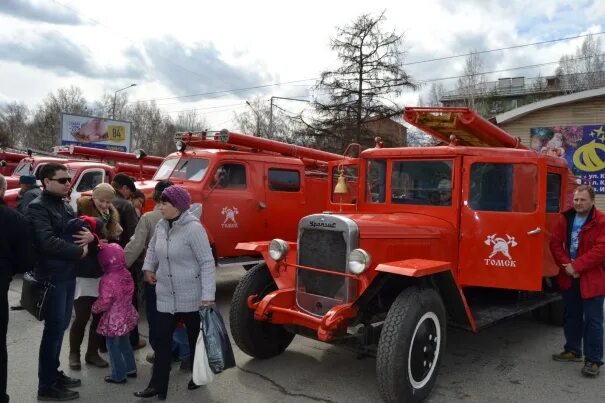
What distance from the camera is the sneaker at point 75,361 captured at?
4.81 metres

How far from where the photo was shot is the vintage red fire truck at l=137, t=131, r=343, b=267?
7875 millimetres

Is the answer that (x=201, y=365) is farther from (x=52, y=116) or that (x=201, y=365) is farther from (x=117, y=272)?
(x=52, y=116)

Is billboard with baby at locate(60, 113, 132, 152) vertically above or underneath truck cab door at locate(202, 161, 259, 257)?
above

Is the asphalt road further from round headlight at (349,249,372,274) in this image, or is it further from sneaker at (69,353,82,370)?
round headlight at (349,249,372,274)

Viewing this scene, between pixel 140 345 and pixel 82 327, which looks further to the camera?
pixel 140 345

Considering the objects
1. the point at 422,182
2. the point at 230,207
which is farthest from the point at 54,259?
the point at 230,207

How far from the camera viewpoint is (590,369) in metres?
4.91

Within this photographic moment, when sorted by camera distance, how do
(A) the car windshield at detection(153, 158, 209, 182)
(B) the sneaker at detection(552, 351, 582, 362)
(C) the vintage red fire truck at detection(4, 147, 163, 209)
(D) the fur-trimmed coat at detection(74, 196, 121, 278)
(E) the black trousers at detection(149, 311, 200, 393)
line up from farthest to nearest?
1. (C) the vintage red fire truck at detection(4, 147, 163, 209)
2. (A) the car windshield at detection(153, 158, 209, 182)
3. (B) the sneaker at detection(552, 351, 582, 362)
4. (D) the fur-trimmed coat at detection(74, 196, 121, 278)
5. (E) the black trousers at detection(149, 311, 200, 393)

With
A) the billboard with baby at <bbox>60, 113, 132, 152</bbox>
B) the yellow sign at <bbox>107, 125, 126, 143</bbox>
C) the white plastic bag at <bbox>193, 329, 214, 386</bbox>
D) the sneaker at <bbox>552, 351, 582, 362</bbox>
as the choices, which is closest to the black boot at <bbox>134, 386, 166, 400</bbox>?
the white plastic bag at <bbox>193, 329, 214, 386</bbox>

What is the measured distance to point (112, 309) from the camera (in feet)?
14.9

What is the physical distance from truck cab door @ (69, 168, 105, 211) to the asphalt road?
17.1 ft

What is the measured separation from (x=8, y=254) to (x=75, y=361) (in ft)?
5.40

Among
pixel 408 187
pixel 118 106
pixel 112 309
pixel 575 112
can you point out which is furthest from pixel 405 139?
→ pixel 118 106

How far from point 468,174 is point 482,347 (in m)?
1.97
